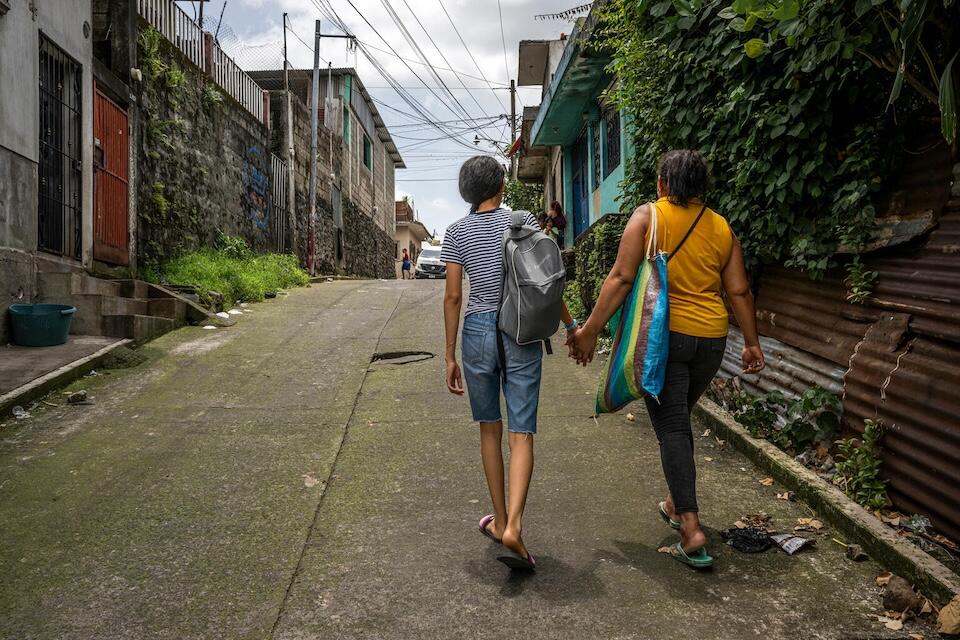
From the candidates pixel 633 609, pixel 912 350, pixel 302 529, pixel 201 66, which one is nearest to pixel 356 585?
pixel 302 529

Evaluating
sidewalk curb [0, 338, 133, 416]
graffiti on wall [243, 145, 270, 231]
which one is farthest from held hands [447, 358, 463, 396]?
graffiti on wall [243, 145, 270, 231]

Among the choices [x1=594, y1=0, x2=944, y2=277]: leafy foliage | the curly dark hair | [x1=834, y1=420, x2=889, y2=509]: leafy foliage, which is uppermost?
[x1=594, y1=0, x2=944, y2=277]: leafy foliage

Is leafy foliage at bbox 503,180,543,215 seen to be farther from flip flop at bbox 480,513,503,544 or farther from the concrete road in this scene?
flip flop at bbox 480,513,503,544

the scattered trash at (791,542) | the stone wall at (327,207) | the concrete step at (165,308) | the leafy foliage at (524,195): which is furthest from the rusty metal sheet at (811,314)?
the leafy foliage at (524,195)

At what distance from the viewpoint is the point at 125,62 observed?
1004cm

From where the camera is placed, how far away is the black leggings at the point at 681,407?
2918 mm

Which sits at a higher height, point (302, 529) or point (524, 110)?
point (524, 110)

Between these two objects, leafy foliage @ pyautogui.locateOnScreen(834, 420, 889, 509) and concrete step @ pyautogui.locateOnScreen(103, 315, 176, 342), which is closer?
leafy foliage @ pyautogui.locateOnScreen(834, 420, 889, 509)

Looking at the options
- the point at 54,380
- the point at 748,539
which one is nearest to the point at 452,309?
the point at 748,539

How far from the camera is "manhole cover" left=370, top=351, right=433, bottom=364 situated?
23.5 ft

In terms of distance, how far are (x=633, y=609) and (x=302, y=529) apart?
1.58 m

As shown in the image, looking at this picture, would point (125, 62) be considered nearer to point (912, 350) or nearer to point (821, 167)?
point (821, 167)

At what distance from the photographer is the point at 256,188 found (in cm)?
1548

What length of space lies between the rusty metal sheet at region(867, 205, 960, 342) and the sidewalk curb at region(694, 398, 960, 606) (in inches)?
34.6
